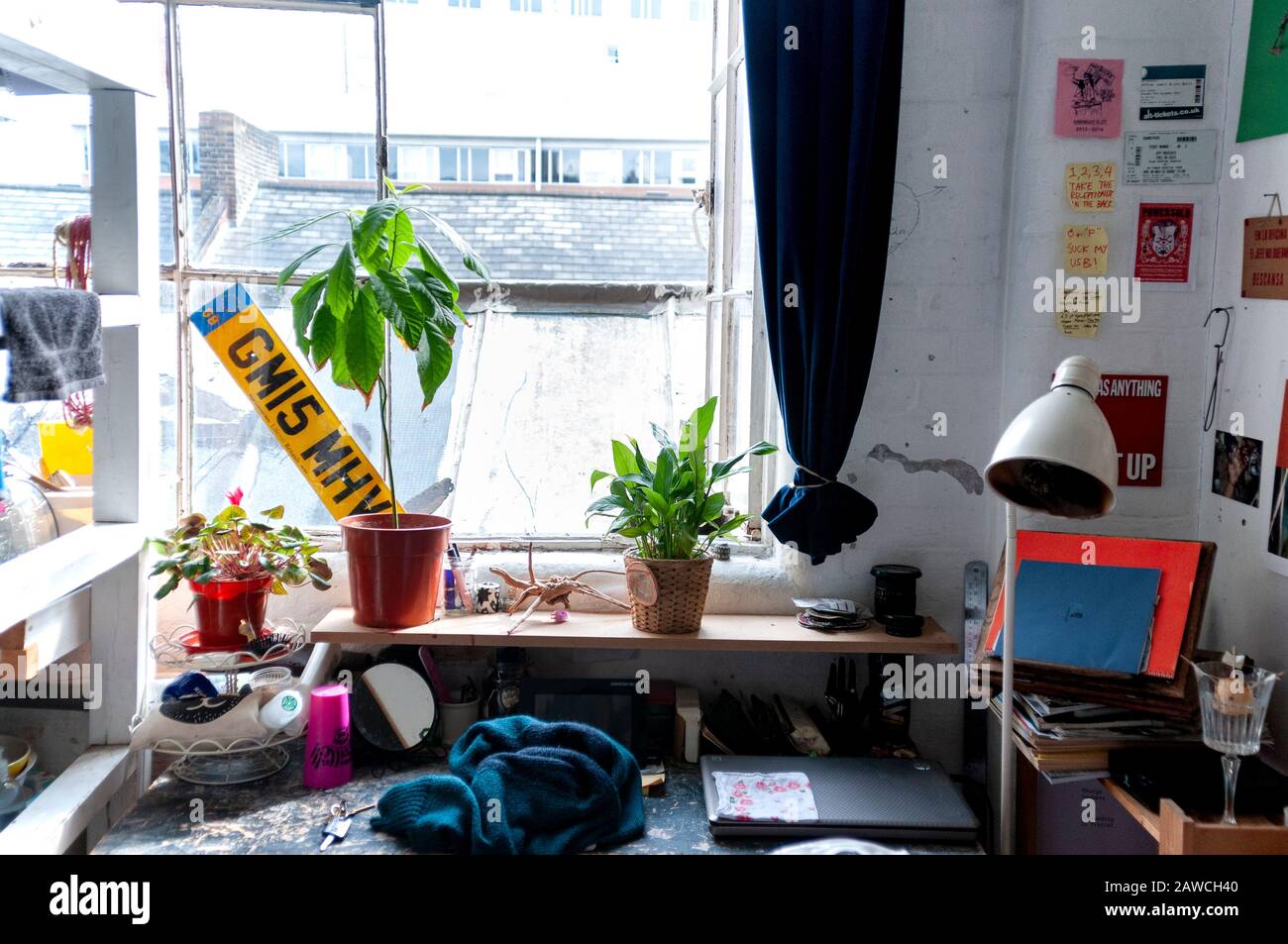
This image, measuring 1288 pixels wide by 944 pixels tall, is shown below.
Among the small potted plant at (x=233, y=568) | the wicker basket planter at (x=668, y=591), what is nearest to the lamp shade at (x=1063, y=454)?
the wicker basket planter at (x=668, y=591)

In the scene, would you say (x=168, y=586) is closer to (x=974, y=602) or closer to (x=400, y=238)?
(x=400, y=238)

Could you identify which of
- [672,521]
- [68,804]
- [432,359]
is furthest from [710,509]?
[68,804]

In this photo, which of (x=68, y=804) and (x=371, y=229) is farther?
(x=371, y=229)

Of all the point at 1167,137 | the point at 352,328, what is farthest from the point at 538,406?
the point at 1167,137

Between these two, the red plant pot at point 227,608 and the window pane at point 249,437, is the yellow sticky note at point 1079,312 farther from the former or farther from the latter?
the red plant pot at point 227,608

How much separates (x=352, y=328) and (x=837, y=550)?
1.09m

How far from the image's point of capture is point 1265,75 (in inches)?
81.3

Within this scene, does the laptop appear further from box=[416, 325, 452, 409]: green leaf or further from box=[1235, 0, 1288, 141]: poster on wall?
box=[1235, 0, 1288, 141]: poster on wall

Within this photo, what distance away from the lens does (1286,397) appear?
1961 mm

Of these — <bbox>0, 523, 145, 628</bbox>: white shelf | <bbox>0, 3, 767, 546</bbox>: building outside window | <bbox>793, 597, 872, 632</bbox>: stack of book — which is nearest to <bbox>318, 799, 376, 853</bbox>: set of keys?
<bbox>0, 523, 145, 628</bbox>: white shelf

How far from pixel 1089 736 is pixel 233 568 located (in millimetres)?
1654

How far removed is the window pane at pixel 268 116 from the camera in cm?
258
